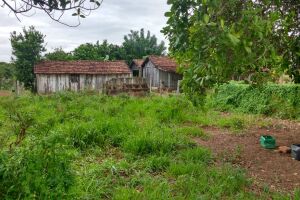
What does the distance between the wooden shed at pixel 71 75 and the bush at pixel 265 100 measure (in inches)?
460

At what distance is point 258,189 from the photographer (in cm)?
470

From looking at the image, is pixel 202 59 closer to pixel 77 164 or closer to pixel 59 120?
pixel 77 164

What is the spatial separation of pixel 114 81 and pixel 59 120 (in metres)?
10.9

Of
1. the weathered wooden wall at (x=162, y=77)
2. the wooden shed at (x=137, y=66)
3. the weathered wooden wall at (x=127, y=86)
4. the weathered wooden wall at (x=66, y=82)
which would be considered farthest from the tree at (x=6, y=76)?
the weathered wooden wall at (x=127, y=86)

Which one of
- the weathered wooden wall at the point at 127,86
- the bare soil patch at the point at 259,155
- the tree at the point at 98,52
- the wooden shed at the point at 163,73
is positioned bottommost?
the bare soil patch at the point at 259,155

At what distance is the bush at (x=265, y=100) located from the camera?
11.6 metres

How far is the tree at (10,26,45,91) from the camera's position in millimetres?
24052

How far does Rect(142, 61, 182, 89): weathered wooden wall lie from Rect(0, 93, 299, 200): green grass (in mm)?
18807

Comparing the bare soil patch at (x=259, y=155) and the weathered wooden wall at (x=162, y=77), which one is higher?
the weathered wooden wall at (x=162, y=77)

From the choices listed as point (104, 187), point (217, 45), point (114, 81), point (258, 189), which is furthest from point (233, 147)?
point (114, 81)

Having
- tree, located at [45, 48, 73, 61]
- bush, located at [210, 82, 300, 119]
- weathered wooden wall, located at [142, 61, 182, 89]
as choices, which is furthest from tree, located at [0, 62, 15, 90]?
bush, located at [210, 82, 300, 119]

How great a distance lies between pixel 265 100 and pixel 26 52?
1843 centimetres

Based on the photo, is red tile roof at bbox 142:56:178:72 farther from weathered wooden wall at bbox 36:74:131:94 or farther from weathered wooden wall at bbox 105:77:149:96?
weathered wooden wall at bbox 105:77:149:96

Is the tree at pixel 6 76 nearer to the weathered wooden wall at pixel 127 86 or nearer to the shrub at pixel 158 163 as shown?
the weathered wooden wall at pixel 127 86
